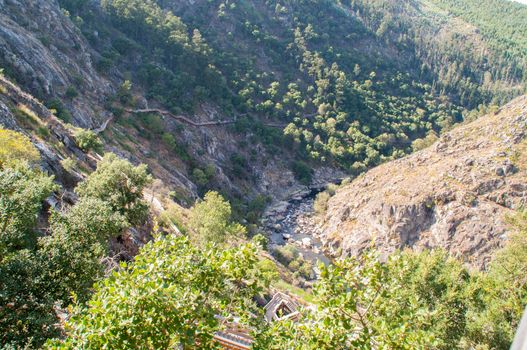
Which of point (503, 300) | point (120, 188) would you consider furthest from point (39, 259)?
point (503, 300)

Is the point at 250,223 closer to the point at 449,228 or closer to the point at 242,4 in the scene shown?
the point at 449,228

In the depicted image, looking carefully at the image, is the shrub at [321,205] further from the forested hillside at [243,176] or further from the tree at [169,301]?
the tree at [169,301]

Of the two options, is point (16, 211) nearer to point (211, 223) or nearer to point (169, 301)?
point (169, 301)

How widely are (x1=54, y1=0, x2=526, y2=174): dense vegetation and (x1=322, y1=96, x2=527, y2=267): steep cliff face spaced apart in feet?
108

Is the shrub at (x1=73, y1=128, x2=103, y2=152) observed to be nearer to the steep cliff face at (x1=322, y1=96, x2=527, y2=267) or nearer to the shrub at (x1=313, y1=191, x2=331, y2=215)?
the steep cliff face at (x1=322, y1=96, x2=527, y2=267)

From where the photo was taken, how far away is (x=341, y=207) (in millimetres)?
75375

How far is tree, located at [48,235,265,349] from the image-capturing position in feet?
23.1

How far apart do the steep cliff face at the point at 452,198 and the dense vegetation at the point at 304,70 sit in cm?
3289

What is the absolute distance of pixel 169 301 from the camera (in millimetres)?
7133

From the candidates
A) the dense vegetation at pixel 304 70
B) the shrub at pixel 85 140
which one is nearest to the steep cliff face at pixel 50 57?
the dense vegetation at pixel 304 70

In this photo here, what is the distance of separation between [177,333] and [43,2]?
86.0 m

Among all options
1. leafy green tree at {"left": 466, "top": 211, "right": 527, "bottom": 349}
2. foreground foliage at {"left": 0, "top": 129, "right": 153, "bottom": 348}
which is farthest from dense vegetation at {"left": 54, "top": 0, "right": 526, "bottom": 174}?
foreground foliage at {"left": 0, "top": 129, "right": 153, "bottom": 348}

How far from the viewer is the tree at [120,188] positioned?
27.3 m

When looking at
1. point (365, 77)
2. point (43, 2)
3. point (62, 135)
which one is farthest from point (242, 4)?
point (62, 135)
